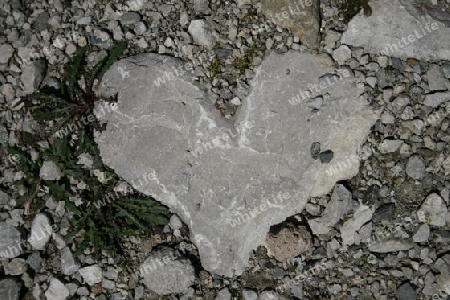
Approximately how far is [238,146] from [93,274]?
6.74ft

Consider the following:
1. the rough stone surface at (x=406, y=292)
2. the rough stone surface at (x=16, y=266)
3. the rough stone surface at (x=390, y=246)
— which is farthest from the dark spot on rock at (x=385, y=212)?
the rough stone surface at (x=16, y=266)

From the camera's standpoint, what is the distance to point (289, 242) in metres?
5.05

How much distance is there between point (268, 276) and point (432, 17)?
3.13m

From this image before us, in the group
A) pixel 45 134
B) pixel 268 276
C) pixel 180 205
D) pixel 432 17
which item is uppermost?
pixel 432 17

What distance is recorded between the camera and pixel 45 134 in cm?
566

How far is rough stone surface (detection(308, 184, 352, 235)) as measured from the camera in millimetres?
5066

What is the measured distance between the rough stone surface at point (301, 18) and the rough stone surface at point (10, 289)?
3.91 m

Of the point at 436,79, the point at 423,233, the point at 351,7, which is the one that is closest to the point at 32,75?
the point at 351,7

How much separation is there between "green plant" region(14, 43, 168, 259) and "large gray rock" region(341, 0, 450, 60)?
99.2 inches

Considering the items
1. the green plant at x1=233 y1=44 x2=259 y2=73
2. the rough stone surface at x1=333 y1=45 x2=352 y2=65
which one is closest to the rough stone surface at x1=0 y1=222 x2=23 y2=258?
the green plant at x1=233 y1=44 x2=259 y2=73

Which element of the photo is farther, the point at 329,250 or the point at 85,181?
the point at 85,181

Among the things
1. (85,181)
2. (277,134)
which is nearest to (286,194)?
(277,134)

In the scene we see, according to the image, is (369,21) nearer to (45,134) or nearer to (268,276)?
(268,276)

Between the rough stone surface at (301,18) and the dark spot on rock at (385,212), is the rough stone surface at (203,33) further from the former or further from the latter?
the dark spot on rock at (385,212)
